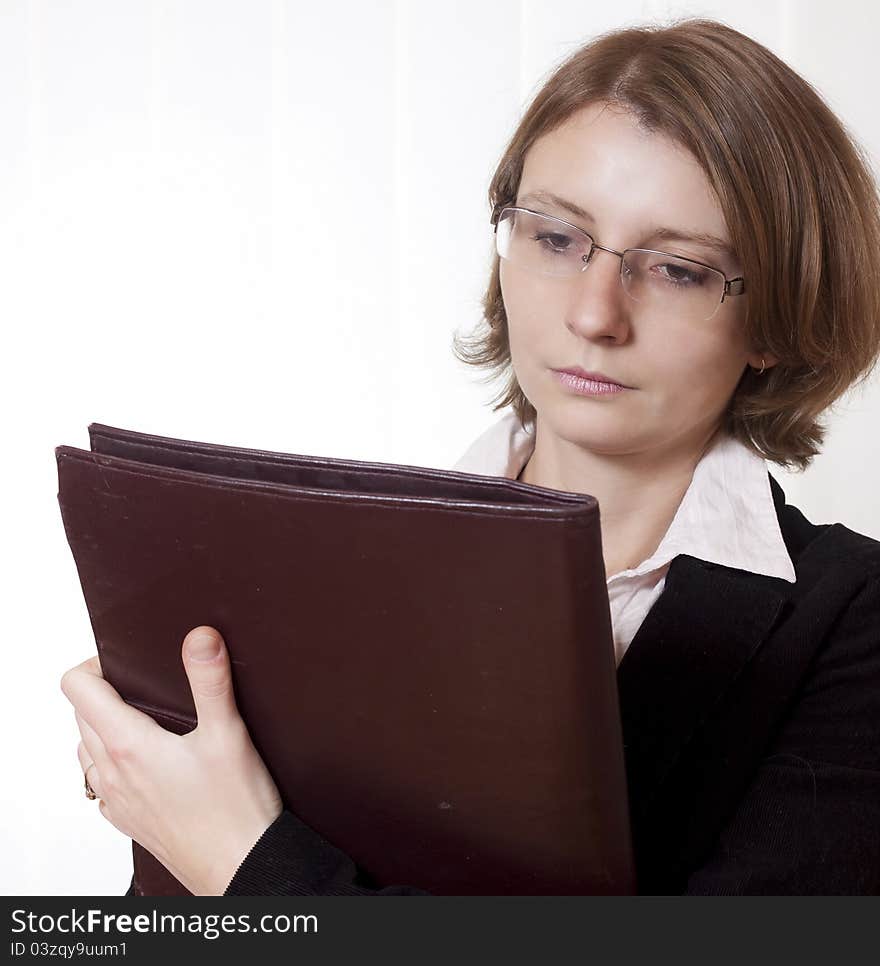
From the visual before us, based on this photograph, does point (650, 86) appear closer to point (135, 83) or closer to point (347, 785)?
point (347, 785)

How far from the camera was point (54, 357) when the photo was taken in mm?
2795

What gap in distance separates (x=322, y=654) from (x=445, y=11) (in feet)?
6.62

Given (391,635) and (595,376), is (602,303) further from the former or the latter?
(391,635)

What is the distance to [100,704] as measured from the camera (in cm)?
120

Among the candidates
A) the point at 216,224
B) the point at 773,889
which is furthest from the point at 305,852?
the point at 216,224

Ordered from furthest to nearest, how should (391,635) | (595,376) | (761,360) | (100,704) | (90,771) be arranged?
(761,360) < (595,376) < (90,771) < (100,704) < (391,635)

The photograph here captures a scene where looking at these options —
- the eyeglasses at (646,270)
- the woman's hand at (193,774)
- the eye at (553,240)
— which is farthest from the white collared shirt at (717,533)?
the woman's hand at (193,774)

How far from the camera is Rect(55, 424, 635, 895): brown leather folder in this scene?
90 centimetres

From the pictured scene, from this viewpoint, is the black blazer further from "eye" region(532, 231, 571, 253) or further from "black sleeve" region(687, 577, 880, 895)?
"eye" region(532, 231, 571, 253)

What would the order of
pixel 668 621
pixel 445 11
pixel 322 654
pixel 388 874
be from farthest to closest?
pixel 445 11 → pixel 668 621 → pixel 388 874 → pixel 322 654

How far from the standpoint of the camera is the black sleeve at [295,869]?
108 cm

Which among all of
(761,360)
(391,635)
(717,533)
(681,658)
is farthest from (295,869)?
(761,360)

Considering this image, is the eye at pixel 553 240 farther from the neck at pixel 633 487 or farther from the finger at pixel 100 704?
the finger at pixel 100 704

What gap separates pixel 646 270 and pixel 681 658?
0.46 meters
